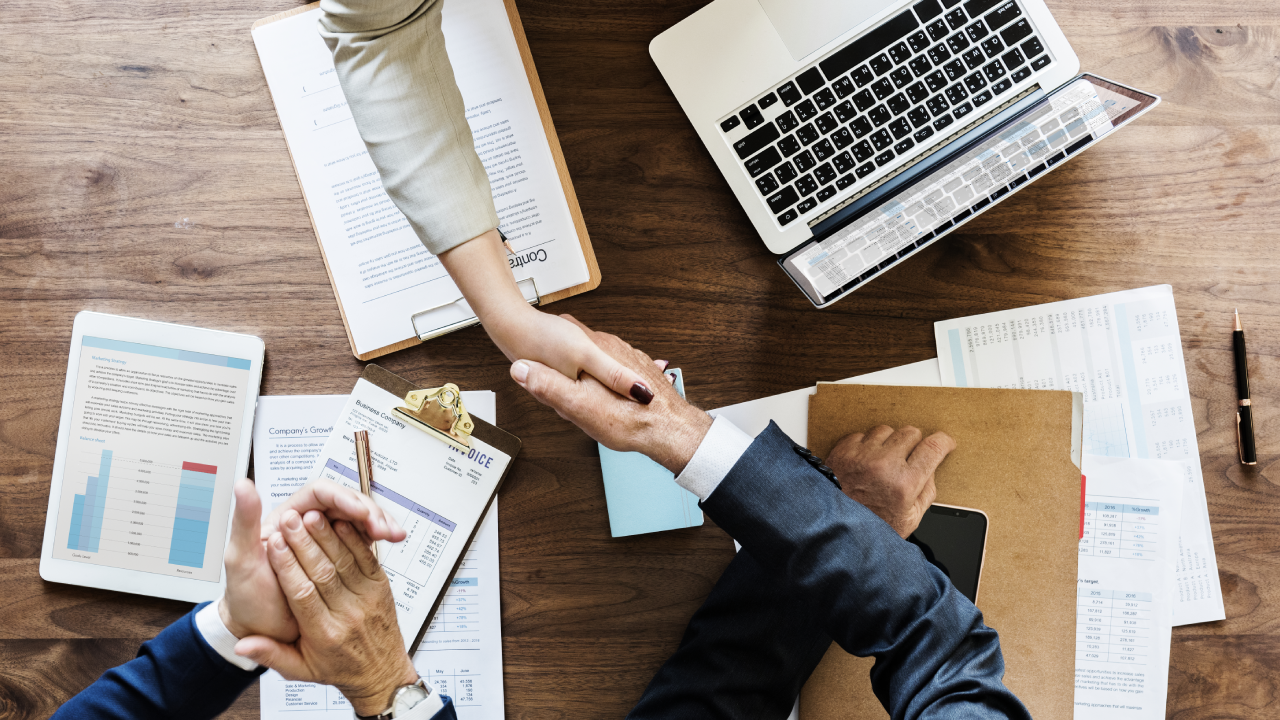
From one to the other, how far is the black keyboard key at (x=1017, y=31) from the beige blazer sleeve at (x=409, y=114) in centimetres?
76

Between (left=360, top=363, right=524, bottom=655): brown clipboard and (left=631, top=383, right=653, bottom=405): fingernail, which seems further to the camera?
(left=360, top=363, right=524, bottom=655): brown clipboard

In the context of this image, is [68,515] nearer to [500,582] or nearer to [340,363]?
[340,363]

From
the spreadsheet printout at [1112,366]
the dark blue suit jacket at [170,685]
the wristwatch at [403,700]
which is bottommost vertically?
the spreadsheet printout at [1112,366]

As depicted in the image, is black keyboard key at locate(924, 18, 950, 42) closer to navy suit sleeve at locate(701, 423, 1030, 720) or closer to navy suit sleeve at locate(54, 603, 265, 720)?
navy suit sleeve at locate(701, 423, 1030, 720)

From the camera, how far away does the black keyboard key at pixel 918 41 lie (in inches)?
40.9

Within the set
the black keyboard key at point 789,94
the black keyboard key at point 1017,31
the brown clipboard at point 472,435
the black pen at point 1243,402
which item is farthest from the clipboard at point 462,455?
the black pen at point 1243,402

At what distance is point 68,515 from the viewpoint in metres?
1.13

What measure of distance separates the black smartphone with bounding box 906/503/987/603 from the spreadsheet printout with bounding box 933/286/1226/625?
0.20 m

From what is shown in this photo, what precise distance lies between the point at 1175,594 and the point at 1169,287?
466 mm

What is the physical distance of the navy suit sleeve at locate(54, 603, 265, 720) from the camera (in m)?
0.98

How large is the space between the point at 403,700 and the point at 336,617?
0.47 feet

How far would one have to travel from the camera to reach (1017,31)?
1.03m

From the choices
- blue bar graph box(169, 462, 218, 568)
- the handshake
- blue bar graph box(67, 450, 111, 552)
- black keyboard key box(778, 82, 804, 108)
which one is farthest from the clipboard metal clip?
black keyboard key box(778, 82, 804, 108)

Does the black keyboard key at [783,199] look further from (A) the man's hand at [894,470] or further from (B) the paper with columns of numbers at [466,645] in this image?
(B) the paper with columns of numbers at [466,645]
